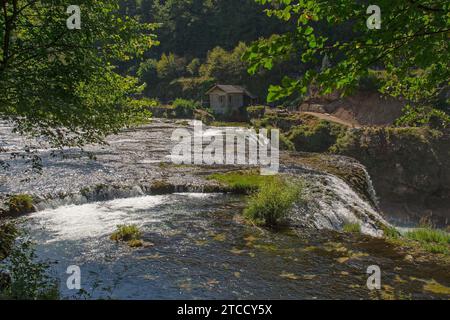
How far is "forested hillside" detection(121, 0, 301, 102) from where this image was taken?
78.8 meters

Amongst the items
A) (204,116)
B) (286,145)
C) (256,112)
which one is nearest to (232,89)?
(204,116)

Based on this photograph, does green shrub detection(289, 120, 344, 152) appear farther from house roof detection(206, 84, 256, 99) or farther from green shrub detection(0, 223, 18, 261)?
green shrub detection(0, 223, 18, 261)

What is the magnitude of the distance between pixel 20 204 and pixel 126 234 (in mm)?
6165

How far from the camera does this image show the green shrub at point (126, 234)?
13492 millimetres

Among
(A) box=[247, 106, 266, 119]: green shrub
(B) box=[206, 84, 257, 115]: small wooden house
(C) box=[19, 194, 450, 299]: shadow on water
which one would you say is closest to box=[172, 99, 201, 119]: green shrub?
(B) box=[206, 84, 257, 115]: small wooden house

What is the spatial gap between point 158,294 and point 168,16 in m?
107

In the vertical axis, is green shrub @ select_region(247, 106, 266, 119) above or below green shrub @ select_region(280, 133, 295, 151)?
above

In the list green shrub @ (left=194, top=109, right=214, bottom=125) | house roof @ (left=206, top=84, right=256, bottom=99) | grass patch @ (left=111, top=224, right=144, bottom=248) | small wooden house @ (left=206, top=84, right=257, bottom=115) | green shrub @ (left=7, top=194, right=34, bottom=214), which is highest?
house roof @ (left=206, top=84, right=256, bottom=99)

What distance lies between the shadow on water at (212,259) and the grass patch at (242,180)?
4.41 meters

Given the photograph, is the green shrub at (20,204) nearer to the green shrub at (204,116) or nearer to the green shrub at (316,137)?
the green shrub at (316,137)

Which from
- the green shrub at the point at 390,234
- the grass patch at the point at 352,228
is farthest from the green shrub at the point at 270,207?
the green shrub at the point at 390,234

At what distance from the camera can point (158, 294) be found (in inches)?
A: 389

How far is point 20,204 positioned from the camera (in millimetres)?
16938
